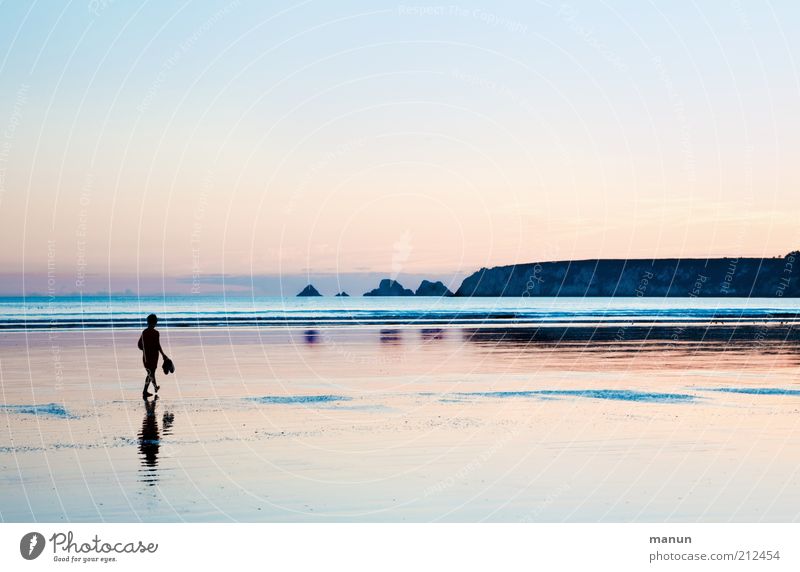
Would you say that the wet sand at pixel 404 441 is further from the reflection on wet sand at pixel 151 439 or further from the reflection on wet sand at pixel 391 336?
the reflection on wet sand at pixel 391 336

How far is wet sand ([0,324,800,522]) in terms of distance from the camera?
507 inches

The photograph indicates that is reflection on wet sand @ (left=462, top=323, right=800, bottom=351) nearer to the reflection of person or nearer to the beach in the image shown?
the beach

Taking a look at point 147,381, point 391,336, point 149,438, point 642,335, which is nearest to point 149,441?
point 149,438

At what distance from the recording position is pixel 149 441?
55.8 ft

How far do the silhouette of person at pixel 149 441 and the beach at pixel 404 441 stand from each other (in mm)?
73

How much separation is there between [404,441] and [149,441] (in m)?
4.39

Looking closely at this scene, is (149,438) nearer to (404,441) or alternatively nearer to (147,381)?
(404,441)

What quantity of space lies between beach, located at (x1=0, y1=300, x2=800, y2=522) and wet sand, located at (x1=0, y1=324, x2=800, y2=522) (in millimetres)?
48

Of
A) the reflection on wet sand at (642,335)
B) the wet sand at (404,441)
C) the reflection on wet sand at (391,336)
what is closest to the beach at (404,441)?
the wet sand at (404,441)

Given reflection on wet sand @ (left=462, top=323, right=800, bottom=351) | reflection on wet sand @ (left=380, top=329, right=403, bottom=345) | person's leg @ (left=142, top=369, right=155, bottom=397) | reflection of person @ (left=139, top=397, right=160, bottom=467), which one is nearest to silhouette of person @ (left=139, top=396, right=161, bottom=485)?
reflection of person @ (left=139, top=397, right=160, bottom=467)

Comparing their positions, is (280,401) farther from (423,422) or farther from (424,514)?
(424,514)

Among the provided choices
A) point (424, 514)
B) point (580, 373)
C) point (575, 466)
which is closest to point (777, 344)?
point (580, 373)
